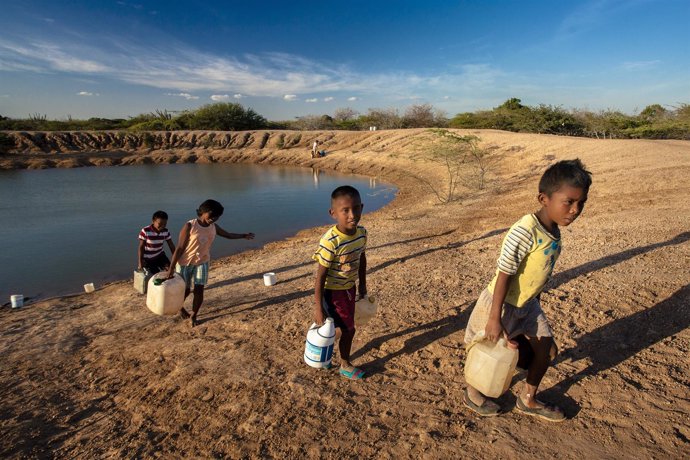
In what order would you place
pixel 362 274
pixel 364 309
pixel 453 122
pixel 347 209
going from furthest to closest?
pixel 453 122
pixel 364 309
pixel 362 274
pixel 347 209

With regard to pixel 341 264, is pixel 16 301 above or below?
below

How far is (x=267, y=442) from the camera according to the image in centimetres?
249

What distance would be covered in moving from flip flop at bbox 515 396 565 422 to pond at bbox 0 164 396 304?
7.81 metres

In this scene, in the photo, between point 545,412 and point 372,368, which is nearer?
point 545,412

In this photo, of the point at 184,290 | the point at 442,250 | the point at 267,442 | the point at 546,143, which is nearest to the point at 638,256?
the point at 442,250

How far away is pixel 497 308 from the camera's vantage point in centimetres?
217

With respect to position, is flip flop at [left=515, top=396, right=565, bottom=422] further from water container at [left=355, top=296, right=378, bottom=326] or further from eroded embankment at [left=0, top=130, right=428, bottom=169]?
eroded embankment at [left=0, top=130, right=428, bottom=169]

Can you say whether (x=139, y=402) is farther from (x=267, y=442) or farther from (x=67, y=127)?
(x=67, y=127)

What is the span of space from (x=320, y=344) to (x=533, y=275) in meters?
1.56

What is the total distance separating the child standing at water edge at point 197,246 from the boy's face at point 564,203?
119 inches

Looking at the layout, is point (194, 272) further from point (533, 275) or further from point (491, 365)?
point (533, 275)

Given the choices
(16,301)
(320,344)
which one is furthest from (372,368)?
(16,301)

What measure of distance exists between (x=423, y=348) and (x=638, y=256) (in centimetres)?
362

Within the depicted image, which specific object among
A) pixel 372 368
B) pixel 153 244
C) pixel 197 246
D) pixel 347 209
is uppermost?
pixel 347 209
